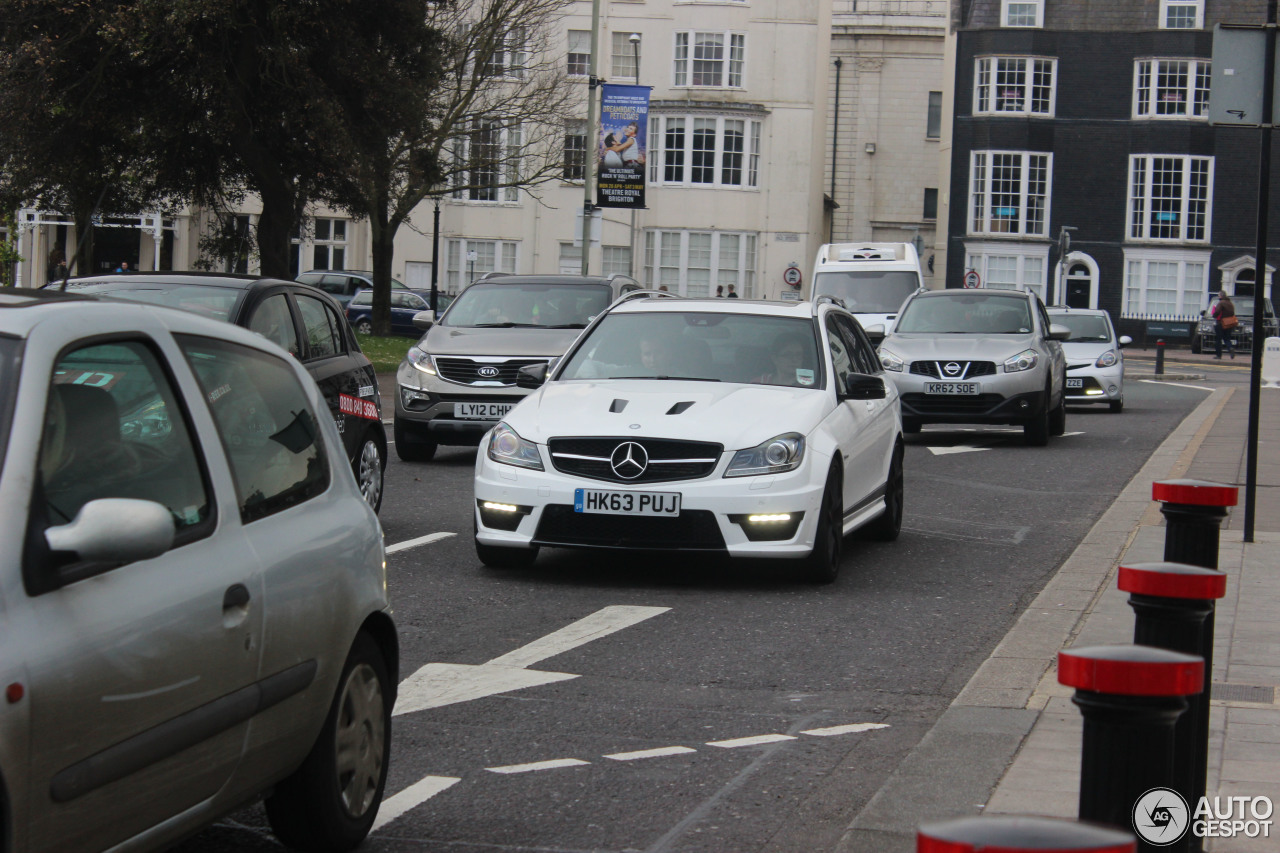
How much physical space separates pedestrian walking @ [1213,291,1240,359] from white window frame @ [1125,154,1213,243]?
1085 cm

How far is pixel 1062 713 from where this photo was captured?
19.1 ft

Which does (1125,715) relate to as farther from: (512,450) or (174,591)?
(512,450)

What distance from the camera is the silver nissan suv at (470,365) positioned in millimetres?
14516

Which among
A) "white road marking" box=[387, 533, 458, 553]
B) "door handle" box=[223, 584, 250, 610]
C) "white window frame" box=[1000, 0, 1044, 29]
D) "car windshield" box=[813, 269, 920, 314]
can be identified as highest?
"white window frame" box=[1000, 0, 1044, 29]

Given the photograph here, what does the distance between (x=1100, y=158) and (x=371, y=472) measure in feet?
178

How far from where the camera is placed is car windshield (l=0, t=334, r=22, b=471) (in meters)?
3.20

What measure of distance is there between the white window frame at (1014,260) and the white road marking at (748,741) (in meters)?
56.8

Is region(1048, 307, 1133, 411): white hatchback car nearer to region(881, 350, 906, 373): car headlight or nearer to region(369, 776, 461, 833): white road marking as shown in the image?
region(881, 350, 906, 373): car headlight

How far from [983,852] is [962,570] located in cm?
797

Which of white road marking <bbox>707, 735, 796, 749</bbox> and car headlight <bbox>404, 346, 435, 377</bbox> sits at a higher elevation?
car headlight <bbox>404, 346, 435, 377</bbox>

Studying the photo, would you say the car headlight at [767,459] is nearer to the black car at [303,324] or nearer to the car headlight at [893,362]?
the black car at [303,324]

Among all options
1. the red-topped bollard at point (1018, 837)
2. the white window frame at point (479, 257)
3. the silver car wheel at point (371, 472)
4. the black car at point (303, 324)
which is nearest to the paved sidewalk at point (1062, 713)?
the red-topped bollard at point (1018, 837)

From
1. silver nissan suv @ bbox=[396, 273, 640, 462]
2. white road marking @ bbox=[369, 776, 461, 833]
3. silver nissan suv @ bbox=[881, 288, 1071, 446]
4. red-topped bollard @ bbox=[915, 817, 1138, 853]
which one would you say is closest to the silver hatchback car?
white road marking @ bbox=[369, 776, 461, 833]

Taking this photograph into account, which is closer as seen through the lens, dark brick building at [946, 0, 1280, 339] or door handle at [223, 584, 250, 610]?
door handle at [223, 584, 250, 610]
